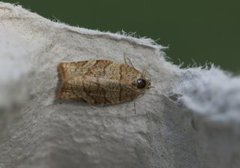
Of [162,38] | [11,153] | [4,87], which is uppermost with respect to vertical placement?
[162,38]

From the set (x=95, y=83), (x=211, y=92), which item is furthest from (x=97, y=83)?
(x=211, y=92)

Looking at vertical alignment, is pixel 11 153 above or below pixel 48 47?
below

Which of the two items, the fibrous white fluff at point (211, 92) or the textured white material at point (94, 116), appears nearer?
the fibrous white fluff at point (211, 92)

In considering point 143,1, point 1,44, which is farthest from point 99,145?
point 143,1

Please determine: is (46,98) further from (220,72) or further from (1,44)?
(220,72)

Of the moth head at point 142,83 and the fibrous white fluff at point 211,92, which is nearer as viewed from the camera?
the fibrous white fluff at point 211,92
